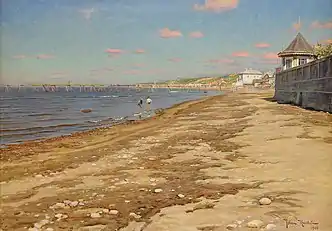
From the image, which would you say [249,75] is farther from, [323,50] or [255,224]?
[255,224]

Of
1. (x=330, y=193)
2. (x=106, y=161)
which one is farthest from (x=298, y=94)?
(x=330, y=193)

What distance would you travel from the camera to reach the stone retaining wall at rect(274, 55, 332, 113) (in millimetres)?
19359

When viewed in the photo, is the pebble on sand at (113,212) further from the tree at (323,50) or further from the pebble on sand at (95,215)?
the tree at (323,50)

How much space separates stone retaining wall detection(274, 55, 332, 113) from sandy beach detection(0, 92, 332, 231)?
27.2 feet

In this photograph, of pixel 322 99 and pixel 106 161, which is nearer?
pixel 106 161

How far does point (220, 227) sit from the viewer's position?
15.4ft

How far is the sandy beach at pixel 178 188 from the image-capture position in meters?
5.01

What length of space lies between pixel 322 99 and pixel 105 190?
54.0ft

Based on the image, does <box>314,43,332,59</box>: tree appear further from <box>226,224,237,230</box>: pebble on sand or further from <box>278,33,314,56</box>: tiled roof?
<box>226,224,237,230</box>: pebble on sand

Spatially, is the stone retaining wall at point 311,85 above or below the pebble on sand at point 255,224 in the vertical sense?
above

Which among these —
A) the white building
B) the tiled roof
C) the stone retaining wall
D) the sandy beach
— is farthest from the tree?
the white building

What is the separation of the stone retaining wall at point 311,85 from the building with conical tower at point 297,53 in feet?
13.7

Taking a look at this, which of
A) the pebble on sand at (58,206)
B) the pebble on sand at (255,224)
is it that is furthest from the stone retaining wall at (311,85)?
the pebble on sand at (58,206)

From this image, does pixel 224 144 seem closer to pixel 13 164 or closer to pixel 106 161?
pixel 106 161
